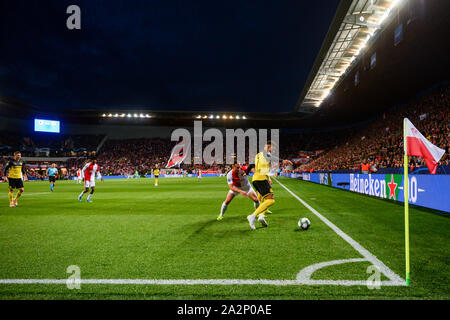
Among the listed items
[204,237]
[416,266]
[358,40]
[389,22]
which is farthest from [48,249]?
[358,40]

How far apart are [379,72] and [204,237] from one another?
27879 mm

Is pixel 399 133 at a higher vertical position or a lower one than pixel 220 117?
lower

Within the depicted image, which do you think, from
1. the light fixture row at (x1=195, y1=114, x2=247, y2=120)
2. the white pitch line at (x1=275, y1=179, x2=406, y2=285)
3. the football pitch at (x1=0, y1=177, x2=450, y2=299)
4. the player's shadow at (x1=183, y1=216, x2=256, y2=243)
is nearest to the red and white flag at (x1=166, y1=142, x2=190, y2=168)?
the light fixture row at (x1=195, y1=114, x2=247, y2=120)

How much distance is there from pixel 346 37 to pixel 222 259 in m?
20.5

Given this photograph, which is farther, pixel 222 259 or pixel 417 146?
pixel 222 259

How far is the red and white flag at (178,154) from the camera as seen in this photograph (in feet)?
199

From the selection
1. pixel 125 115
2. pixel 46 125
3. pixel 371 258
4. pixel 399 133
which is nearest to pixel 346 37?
pixel 399 133

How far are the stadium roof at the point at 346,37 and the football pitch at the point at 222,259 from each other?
1355cm

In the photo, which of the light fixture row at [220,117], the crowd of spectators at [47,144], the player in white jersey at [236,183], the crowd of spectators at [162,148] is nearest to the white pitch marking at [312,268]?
the player in white jersey at [236,183]

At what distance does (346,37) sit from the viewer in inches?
783

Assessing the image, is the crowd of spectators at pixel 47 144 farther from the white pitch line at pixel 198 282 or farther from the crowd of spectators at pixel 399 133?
the white pitch line at pixel 198 282

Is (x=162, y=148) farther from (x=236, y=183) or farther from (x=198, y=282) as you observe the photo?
(x=198, y=282)

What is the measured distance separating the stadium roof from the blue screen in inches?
1778

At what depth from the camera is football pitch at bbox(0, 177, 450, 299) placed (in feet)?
10.6
